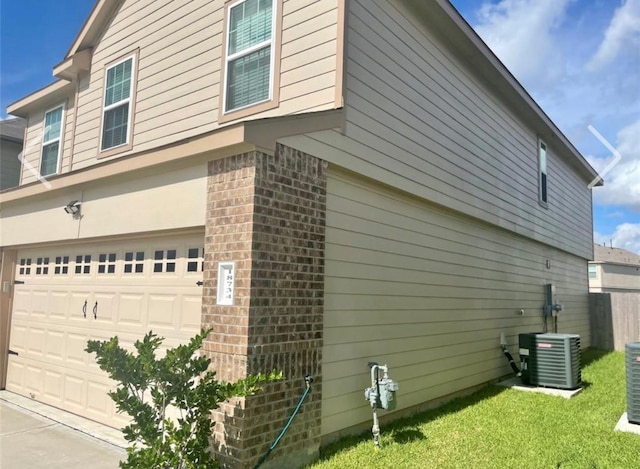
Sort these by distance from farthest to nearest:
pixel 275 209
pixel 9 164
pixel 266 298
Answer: pixel 9 164 → pixel 275 209 → pixel 266 298

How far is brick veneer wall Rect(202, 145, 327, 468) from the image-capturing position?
4.11 m

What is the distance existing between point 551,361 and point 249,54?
23.4 ft

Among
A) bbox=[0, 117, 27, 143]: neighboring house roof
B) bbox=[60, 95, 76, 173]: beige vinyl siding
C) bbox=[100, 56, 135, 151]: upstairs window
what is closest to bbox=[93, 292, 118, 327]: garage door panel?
bbox=[100, 56, 135, 151]: upstairs window

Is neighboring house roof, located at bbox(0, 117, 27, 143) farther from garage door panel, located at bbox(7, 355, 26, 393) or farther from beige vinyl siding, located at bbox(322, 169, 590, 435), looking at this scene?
beige vinyl siding, located at bbox(322, 169, 590, 435)

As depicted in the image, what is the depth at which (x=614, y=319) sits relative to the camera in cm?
1555

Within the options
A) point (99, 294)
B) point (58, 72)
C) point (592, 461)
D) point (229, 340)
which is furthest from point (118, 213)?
point (592, 461)

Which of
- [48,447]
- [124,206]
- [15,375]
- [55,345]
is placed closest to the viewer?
[48,447]

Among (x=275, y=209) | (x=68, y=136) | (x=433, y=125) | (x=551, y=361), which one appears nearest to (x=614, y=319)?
(x=551, y=361)

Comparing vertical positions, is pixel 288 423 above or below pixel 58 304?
below

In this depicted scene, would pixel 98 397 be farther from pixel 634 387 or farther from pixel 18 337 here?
pixel 634 387

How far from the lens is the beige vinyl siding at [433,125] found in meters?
5.75

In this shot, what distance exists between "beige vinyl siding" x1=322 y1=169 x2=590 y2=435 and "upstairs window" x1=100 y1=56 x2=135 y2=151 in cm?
460

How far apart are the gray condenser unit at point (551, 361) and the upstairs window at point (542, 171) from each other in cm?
452

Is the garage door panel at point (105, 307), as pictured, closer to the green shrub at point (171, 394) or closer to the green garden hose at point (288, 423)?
the green shrub at point (171, 394)
